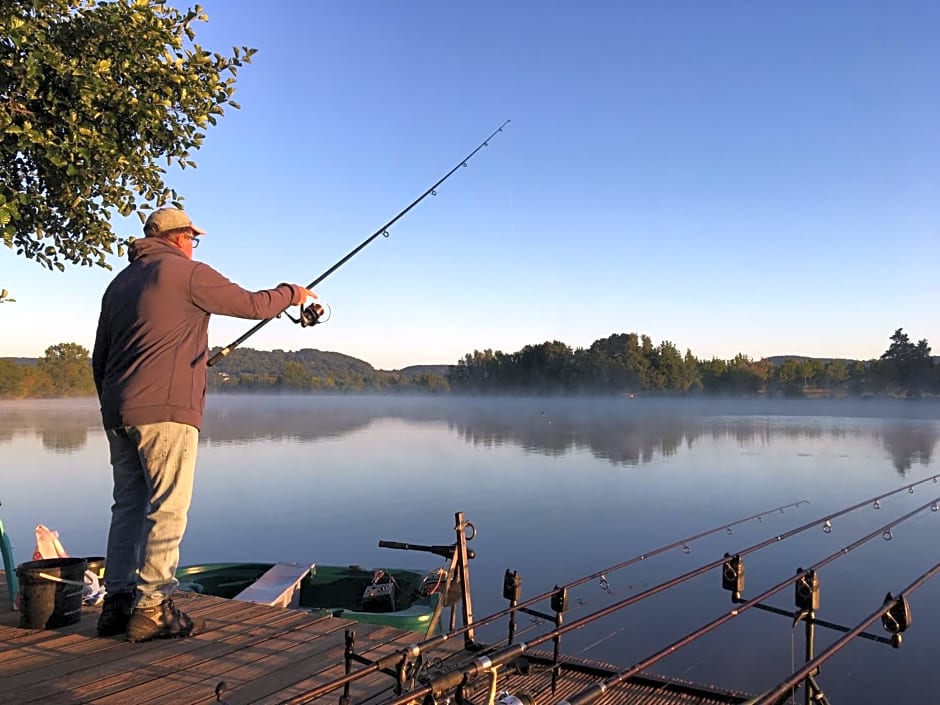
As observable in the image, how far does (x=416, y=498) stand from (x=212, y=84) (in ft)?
44.9

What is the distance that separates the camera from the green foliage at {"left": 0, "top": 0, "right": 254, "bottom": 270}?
14.3ft

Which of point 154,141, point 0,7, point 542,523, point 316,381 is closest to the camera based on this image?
point 0,7

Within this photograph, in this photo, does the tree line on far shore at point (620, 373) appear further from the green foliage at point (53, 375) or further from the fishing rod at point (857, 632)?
the fishing rod at point (857, 632)

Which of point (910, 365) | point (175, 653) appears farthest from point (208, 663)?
point (910, 365)

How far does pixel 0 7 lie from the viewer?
4055 millimetres

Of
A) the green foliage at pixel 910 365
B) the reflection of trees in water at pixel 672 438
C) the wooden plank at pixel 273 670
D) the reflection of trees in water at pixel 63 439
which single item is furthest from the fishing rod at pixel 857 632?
the green foliage at pixel 910 365

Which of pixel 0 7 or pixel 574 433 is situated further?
pixel 574 433

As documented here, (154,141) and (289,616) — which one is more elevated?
(154,141)

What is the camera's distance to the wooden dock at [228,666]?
9.54ft

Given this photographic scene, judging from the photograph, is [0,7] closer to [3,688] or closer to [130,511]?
[130,511]

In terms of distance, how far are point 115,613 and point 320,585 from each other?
451 centimetres

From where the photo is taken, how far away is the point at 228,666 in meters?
3.26

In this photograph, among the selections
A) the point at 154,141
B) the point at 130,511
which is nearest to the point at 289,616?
the point at 130,511

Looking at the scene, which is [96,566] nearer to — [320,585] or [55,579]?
[55,579]
